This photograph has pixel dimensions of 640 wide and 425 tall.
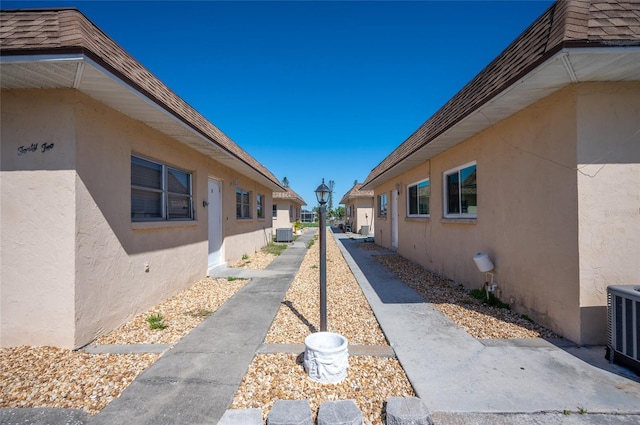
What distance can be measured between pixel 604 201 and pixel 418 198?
6313 millimetres

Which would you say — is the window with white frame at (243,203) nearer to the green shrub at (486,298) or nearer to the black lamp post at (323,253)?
the black lamp post at (323,253)

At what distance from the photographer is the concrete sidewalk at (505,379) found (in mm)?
2488

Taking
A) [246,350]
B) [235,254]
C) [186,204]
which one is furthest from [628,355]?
[235,254]

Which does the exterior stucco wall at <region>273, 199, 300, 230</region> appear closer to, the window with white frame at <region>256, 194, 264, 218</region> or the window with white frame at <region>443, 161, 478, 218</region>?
the window with white frame at <region>256, 194, 264, 218</region>

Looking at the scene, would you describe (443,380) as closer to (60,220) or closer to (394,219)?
(60,220)

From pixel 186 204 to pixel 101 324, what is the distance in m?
3.30

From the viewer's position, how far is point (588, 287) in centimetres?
364

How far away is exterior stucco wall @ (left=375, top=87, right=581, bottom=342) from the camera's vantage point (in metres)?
3.79

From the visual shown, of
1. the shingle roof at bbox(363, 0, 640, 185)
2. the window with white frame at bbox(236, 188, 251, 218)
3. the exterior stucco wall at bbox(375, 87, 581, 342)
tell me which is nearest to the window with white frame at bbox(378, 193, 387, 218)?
the window with white frame at bbox(236, 188, 251, 218)

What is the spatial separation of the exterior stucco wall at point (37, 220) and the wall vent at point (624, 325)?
621cm

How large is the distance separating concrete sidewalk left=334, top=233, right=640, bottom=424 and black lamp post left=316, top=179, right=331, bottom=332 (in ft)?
3.12

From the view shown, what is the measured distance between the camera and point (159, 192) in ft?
18.7

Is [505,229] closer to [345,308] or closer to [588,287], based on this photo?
[588,287]

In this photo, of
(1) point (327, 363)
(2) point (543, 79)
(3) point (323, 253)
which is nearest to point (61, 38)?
(3) point (323, 253)
